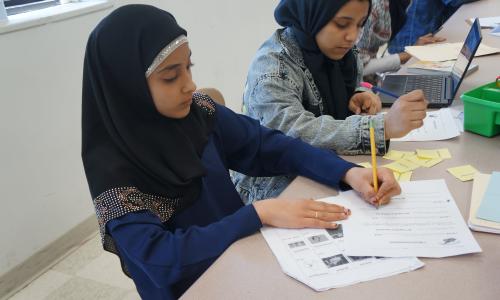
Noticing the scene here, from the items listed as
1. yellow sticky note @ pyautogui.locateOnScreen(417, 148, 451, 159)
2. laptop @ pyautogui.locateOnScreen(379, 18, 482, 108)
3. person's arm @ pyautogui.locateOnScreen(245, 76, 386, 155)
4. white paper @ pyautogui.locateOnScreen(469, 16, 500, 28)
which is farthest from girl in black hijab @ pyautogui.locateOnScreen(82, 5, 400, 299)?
white paper @ pyautogui.locateOnScreen(469, 16, 500, 28)

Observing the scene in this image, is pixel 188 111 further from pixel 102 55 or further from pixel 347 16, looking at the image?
pixel 347 16

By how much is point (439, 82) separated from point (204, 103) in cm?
99

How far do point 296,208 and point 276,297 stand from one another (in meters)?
0.23

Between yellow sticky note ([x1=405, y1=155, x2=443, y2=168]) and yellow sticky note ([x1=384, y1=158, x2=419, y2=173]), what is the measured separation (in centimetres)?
1

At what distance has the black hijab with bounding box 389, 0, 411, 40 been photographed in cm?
225

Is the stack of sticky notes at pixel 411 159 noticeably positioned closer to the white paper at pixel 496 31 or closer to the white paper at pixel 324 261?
the white paper at pixel 324 261

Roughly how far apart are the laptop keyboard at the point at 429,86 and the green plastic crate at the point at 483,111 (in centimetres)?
23

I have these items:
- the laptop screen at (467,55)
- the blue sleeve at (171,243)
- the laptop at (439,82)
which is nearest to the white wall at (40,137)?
the blue sleeve at (171,243)

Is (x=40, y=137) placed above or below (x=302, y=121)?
below

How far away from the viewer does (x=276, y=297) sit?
77cm

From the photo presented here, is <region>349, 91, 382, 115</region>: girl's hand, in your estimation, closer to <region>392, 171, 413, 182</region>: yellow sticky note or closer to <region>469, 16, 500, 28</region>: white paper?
<region>392, 171, 413, 182</region>: yellow sticky note

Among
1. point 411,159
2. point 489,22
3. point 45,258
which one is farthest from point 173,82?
point 489,22

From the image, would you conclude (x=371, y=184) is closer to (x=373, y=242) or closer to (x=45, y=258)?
(x=373, y=242)

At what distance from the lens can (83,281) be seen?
2002 millimetres
